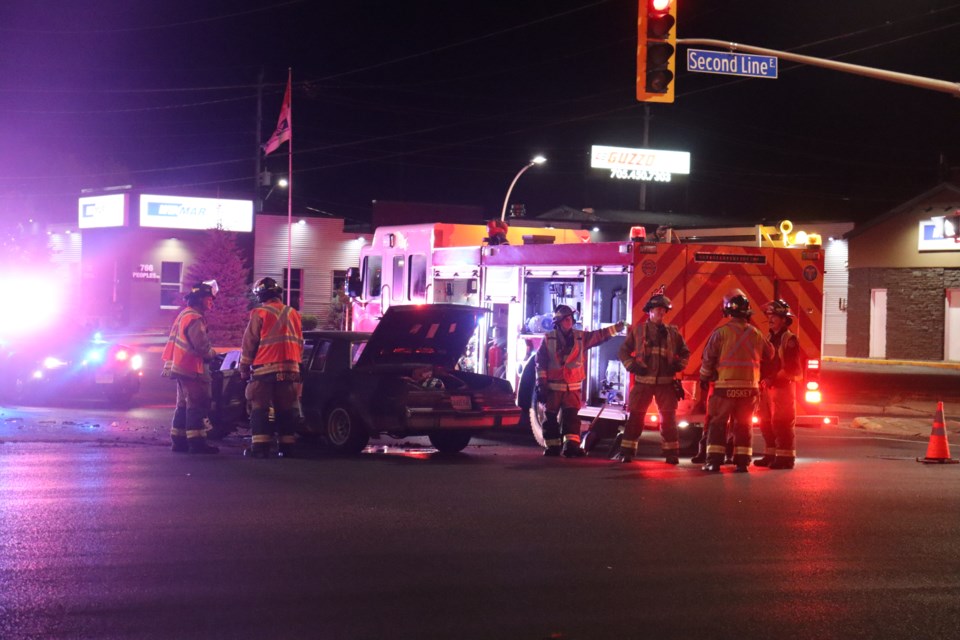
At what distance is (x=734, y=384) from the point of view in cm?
1249

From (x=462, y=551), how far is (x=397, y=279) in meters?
10.5

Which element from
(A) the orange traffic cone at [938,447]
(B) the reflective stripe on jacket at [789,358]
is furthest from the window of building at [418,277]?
(A) the orange traffic cone at [938,447]

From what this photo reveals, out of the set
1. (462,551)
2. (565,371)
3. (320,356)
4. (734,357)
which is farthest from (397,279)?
(462,551)

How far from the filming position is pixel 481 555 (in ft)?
25.2

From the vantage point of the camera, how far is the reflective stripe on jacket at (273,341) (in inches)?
502

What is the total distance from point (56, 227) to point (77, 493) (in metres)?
54.4

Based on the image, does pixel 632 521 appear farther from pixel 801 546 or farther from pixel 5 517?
pixel 5 517

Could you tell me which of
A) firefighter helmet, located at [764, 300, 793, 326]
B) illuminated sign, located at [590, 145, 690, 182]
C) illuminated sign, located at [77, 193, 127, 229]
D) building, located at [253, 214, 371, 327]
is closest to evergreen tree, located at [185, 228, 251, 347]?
illuminated sign, located at [77, 193, 127, 229]

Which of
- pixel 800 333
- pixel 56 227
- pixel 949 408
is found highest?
pixel 56 227

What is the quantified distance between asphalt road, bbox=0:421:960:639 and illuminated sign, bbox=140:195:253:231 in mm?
42028

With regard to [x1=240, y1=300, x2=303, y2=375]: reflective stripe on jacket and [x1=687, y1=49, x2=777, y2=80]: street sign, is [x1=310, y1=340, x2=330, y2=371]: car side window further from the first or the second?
[x1=687, y1=49, x2=777, y2=80]: street sign

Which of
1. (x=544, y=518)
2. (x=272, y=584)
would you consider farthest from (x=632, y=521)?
(x=272, y=584)

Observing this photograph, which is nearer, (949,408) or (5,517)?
(5,517)

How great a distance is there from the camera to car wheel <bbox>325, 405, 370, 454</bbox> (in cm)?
1319
